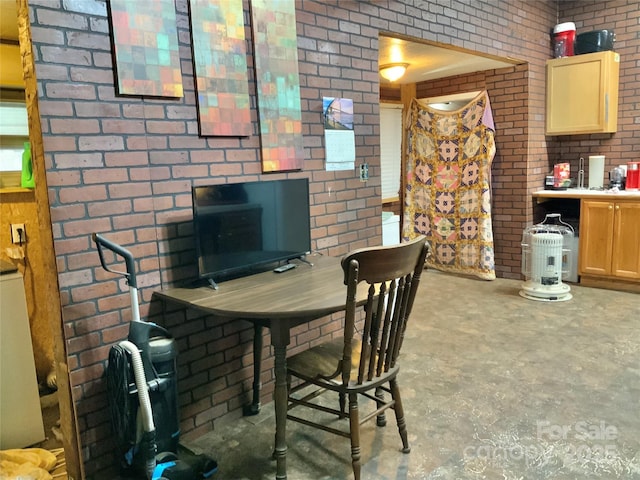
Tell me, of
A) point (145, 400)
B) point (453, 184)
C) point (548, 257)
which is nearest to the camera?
point (145, 400)

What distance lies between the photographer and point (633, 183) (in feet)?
15.2

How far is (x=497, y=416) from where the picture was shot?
8.16 ft

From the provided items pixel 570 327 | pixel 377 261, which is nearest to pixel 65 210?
pixel 377 261

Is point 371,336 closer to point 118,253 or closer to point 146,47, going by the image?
point 118,253

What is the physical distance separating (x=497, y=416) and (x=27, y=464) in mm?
2235

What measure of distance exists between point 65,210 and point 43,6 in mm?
763

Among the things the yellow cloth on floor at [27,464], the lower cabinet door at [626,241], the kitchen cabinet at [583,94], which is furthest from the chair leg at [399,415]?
the kitchen cabinet at [583,94]

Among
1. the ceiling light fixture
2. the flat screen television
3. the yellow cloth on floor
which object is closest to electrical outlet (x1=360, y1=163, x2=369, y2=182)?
the flat screen television

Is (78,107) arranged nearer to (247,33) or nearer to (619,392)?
(247,33)

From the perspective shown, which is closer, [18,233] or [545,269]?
[18,233]

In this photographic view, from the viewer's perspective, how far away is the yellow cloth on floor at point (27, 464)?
6.81ft

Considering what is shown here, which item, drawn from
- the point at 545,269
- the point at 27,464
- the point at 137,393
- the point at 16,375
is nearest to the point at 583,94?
the point at 545,269

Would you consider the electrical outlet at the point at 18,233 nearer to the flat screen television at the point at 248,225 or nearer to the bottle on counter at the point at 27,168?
the bottle on counter at the point at 27,168

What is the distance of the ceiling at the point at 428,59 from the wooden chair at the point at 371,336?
2.19 meters
